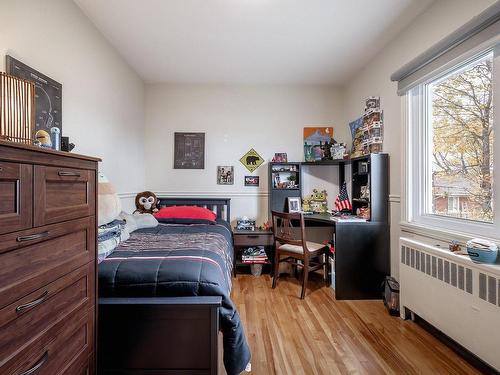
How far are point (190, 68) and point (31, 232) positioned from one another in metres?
2.89

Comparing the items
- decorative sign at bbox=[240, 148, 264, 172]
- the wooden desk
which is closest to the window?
the wooden desk

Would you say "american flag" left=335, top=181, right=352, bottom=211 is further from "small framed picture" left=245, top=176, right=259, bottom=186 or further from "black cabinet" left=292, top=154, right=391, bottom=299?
"small framed picture" left=245, top=176, right=259, bottom=186

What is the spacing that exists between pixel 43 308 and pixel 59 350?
22 cm

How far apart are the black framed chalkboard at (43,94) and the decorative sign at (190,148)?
186 centimetres

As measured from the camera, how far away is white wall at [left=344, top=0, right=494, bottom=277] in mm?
1937

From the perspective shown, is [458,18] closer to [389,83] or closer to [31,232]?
[389,83]

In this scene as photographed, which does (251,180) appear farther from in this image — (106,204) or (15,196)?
(15,196)

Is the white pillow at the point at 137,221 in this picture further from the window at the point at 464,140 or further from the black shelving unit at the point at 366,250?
the window at the point at 464,140

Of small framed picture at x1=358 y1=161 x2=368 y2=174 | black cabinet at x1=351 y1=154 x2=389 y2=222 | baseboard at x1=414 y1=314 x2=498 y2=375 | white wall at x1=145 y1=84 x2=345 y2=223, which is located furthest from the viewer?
white wall at x1=145 y1=84 x2=345 y2=223

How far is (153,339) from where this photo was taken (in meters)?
1.39

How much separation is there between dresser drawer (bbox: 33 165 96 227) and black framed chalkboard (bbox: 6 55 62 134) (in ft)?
2.88

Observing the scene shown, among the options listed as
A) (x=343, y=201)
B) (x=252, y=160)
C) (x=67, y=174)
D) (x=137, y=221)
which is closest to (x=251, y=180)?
(x=252, y=160)

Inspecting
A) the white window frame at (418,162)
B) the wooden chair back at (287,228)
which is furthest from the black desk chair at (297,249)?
the white window frame at (418,162)

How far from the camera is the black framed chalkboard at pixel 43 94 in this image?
5.31 feet
